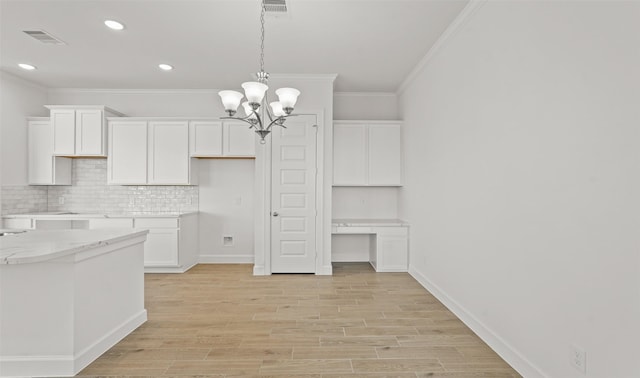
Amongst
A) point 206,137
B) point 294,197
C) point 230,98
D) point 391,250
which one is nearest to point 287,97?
point 230,98

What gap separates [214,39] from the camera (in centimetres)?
377

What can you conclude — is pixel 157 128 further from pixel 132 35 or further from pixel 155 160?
pixel 132 35

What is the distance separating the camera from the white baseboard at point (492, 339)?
2.24 meters

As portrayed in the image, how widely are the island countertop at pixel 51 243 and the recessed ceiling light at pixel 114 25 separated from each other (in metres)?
2.10

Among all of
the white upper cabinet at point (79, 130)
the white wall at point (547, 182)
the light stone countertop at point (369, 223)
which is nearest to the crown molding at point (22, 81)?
the white upper cabinet at point (79, 130)

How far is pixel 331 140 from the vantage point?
4.98 meters

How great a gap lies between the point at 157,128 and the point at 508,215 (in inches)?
196

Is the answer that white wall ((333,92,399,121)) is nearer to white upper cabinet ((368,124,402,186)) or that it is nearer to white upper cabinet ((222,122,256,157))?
white upper cabinet ((368,124,402,186))

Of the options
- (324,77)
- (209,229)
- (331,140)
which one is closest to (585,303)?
(331,140)

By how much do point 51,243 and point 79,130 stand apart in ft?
11.6

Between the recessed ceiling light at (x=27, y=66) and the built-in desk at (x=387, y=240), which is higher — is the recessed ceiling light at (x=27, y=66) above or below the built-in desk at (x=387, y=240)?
above

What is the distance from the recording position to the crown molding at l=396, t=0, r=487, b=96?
9.68ft

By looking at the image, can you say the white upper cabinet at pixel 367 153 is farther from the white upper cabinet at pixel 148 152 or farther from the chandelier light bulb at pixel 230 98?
the chandelier light bulb at pixel 230 98

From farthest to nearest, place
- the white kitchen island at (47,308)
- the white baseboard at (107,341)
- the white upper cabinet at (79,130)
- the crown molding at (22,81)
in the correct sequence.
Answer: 1. the white upper cabinet at (79,130)
2. the crown molding at (22,81)
3. the white baseboard at (107,341)
4. the white kitchen island at (47,308)
